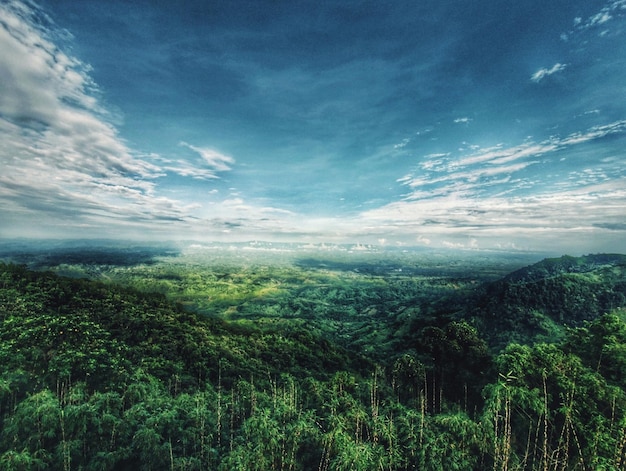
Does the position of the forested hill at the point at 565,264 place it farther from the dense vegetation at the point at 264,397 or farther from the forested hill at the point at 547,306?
the dense vegetation at the point at 264,397

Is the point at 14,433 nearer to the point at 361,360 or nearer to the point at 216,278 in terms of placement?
the point at 361,360

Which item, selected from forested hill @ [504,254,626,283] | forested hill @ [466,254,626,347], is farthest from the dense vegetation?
forested hill @ [504,254,626,283]

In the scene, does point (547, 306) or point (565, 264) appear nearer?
point (547, 306)

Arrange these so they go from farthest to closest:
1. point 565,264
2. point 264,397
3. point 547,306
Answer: point 565,264
point 547,306
point 264,397

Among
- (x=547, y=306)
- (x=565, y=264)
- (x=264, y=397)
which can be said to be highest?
(x=565, y=264)

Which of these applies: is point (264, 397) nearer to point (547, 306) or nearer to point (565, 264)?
point (547, 306)

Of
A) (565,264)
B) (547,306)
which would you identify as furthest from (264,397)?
(565,264)

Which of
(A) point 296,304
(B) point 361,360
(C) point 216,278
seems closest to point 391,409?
(B) point 361,360

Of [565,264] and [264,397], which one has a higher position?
[565,264]

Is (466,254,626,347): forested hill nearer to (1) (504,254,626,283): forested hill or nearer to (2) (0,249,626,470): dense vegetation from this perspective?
(2) (0,249,626,470): dense vegetation
